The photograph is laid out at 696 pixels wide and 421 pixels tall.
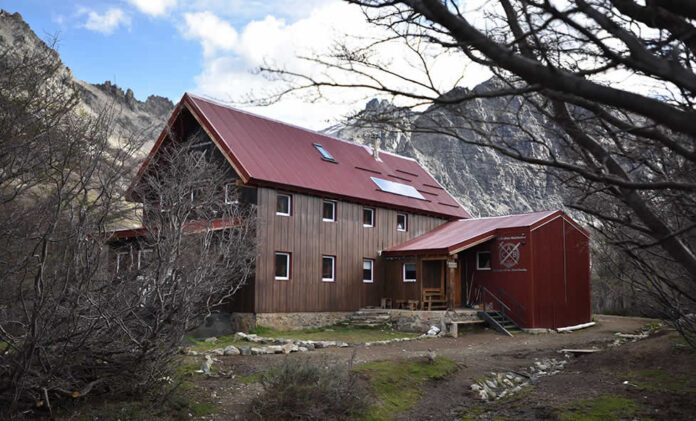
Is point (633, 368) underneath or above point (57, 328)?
underneath

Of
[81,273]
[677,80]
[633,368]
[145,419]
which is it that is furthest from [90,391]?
[633,368]

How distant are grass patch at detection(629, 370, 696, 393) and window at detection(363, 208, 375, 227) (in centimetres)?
1342

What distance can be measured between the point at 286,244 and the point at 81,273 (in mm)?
13037

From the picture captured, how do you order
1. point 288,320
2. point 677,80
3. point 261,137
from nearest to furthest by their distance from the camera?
point 677,80 < point 288,320 < point 261,137

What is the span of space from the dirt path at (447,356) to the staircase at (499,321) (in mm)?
360

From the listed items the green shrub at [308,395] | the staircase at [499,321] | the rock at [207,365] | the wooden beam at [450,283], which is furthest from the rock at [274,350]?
the staircase at [499,321]

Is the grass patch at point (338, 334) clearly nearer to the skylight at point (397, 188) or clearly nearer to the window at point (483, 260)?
the window at point (483, 260)

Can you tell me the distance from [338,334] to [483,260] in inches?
298

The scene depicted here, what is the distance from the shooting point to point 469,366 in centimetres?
1368

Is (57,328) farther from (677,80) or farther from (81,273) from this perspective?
(677,80)

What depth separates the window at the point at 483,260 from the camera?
2344 cm

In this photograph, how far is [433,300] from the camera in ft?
73.8

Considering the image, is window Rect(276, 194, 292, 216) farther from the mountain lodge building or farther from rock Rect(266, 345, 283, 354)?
rock Rect(266, 345, 283, 354)

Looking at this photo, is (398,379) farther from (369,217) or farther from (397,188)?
(397,188)
